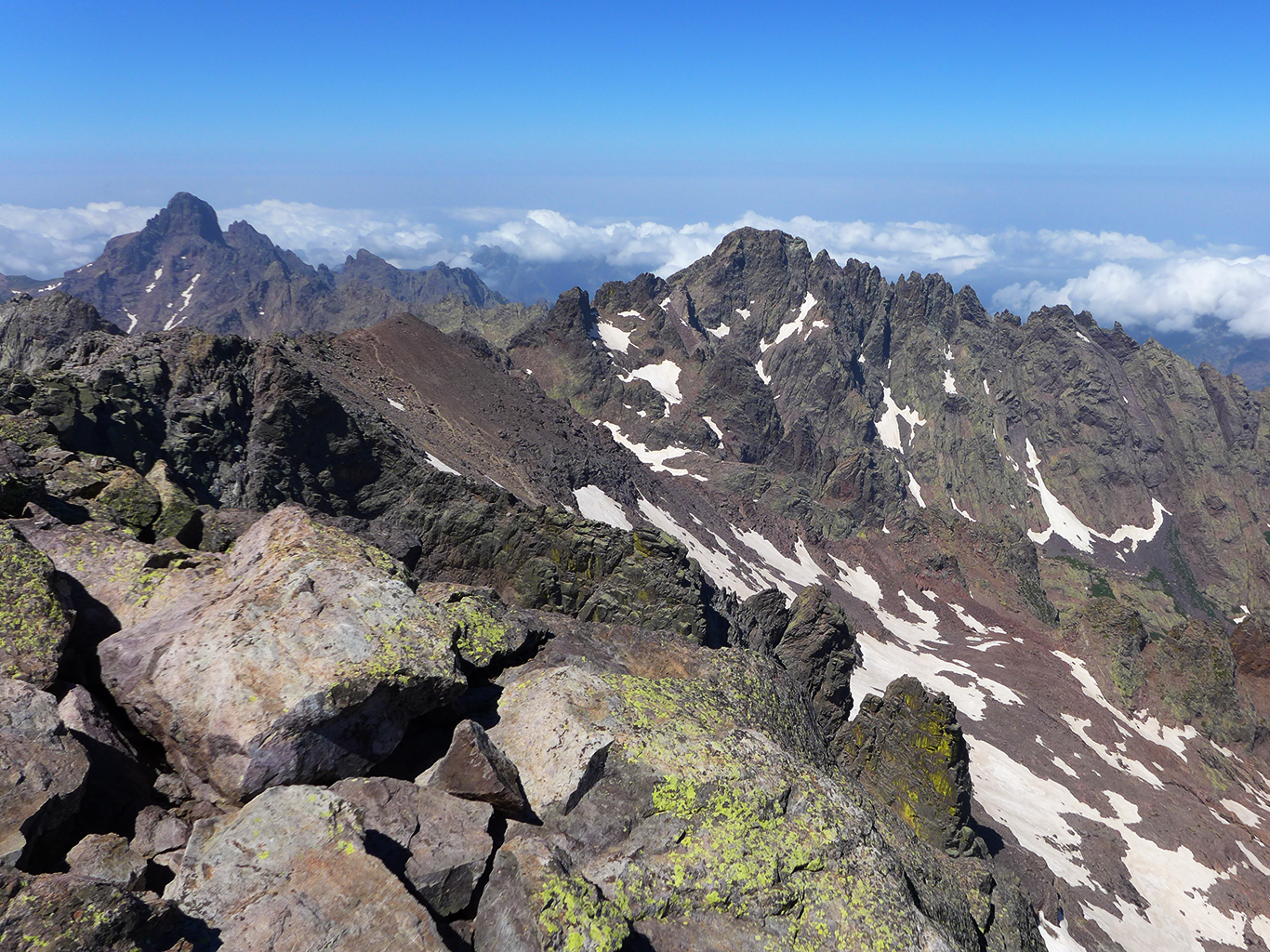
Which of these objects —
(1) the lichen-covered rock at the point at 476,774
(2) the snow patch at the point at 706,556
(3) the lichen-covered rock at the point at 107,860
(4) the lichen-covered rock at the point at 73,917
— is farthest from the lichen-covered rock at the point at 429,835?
(2) the snow patch at the point at 706,556

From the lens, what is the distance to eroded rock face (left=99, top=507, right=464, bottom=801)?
8.02 m

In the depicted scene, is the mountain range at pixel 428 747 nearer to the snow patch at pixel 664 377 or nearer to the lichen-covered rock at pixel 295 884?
the lichen-covered rock at pixel 295 884

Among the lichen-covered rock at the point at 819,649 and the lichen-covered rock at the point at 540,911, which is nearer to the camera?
the lichen-covered rock at the point at 540,911

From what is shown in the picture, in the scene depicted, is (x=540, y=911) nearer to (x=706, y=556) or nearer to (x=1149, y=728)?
(x=706, y=556)

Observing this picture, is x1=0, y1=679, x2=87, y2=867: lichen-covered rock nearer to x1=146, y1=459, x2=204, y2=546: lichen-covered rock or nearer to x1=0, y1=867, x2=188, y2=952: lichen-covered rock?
x1=0, y1=867, x2=188, y2=952: lichen-covered rock

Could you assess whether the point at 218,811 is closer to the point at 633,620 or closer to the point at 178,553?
the point at 178,553

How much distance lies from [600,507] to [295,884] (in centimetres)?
6856

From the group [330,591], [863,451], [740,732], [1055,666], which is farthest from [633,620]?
[863,451]

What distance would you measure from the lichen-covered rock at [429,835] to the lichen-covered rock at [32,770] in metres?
2.46

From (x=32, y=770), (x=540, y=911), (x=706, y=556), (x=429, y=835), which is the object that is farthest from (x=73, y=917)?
(x=706, y=556)

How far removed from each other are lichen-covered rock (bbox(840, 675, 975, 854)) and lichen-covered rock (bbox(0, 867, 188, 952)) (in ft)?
102

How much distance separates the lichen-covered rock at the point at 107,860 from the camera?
652 cm

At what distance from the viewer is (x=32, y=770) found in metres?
6.68

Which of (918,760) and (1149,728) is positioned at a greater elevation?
(918,760)
